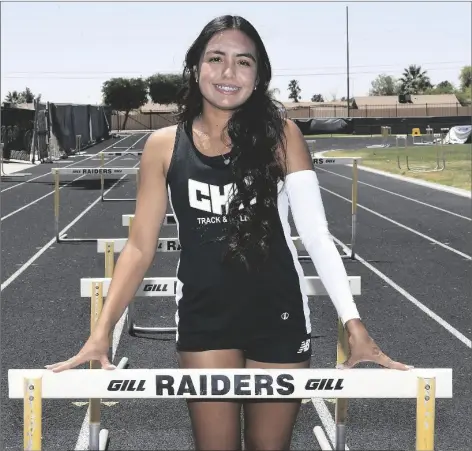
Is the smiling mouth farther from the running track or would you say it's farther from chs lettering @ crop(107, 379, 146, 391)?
the running track

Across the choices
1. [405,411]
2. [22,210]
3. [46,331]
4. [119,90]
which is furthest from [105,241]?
[119,90]

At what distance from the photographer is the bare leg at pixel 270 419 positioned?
2.56 metres

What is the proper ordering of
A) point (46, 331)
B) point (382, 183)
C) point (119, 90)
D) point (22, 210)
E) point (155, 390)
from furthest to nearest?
point (119, 90) < point (382, 183) < point (22, 210) < point (46, 331) < point (155, 390)

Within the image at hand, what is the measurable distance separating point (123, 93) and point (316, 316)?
106m

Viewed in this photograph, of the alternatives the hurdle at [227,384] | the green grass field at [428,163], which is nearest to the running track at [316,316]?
the hurdle at [227,384]

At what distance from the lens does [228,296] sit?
2.55m

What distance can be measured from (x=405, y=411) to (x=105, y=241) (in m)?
3.01

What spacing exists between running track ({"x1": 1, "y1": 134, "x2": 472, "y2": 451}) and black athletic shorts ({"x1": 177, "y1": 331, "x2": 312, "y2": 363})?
9.51 ft

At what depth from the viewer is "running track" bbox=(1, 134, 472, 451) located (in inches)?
220

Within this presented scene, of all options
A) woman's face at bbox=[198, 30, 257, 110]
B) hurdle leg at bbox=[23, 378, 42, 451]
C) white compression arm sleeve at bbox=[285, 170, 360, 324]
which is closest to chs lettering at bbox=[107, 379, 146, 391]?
hurdle leg at bbox=[23, 378, 42, 451]

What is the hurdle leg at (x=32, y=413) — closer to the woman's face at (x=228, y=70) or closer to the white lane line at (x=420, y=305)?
the woman's face at (x=228, y=70)

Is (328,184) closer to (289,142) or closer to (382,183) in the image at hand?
(382,183)

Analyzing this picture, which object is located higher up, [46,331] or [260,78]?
[260,78]

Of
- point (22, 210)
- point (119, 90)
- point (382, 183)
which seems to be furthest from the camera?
point (119, 90)
